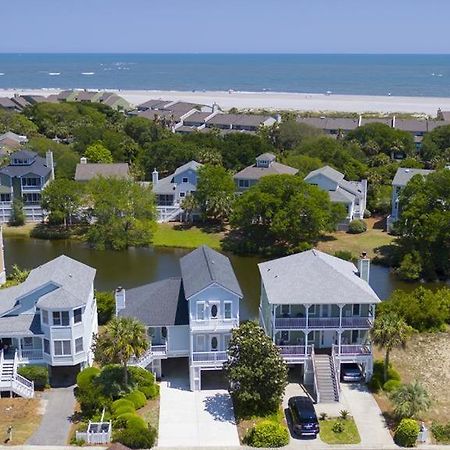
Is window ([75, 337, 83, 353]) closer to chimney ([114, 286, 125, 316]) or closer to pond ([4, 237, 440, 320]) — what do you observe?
chimney ([114, 286, 125, 316])

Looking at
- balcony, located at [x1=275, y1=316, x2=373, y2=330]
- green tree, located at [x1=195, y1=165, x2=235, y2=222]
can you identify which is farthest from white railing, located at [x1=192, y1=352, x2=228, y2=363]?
green tree, located at [x1=195, y1=165, x2=235, y2=222]

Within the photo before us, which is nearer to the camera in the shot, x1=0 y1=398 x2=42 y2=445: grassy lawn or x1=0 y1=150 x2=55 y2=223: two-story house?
x1=0 y1=398 x2=42 y2=445: grassy lawn

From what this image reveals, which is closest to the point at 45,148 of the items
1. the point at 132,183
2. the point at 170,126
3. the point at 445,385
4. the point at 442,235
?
the point at 132,183

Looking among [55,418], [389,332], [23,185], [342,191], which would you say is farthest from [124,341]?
[342,191]

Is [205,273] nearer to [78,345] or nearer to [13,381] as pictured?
[78,345]

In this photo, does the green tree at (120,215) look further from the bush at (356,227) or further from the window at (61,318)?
the window at (61,318)

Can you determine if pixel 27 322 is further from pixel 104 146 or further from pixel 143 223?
pixel 104 146
